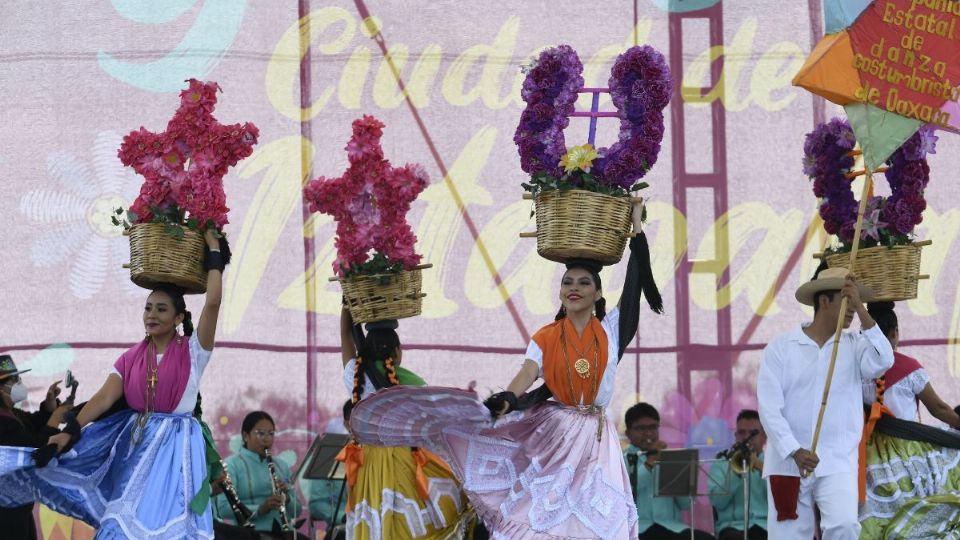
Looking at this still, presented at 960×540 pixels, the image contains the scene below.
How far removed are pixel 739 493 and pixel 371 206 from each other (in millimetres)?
3559

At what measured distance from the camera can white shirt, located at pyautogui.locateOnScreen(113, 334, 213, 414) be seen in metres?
7.92

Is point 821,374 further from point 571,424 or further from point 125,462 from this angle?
point 125,462

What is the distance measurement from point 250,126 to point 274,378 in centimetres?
298

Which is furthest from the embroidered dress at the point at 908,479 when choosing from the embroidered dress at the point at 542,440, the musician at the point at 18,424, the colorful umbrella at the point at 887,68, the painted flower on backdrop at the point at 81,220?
the painted flower on backdrop at the point at 81,220

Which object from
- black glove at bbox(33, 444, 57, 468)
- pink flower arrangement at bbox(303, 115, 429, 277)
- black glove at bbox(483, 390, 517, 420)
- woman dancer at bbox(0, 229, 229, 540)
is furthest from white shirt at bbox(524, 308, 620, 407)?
black glove at bbox(33, 444, 57, 468)

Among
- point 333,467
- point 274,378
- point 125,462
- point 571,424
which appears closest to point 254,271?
point 274,378

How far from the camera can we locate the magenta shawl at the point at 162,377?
786cm

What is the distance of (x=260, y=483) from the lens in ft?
33.9

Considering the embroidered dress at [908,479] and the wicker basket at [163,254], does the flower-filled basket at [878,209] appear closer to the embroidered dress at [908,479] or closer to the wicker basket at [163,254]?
the embroidered dress at [908,479]

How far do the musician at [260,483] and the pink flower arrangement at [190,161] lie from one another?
2.55m

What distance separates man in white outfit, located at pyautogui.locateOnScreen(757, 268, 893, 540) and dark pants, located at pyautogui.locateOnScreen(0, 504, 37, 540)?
4051mm

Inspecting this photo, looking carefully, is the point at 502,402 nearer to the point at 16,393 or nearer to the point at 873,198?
the point at 873,198

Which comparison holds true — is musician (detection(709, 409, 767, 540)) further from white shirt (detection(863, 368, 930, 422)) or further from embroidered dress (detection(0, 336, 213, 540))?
embroidered dress (detection(0, 336, 213, 540))

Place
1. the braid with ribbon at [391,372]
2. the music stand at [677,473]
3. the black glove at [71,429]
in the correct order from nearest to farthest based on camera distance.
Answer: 1. the black glove at [71,429]
2. the braid with ribbon at [391,372]
3. the music stand at [677,473]
